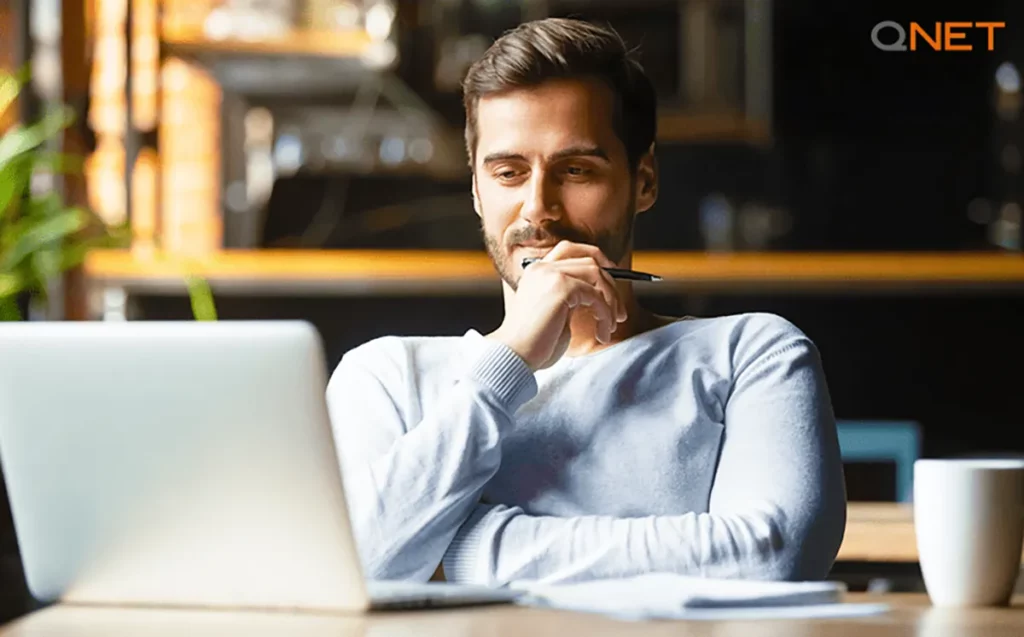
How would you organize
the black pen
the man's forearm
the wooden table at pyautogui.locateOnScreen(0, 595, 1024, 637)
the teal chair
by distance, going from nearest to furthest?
the wooden table at pyautogui.locateOnScreen(0, 595, 1024, 637)
the man's forearm
the black pen
the teal chair

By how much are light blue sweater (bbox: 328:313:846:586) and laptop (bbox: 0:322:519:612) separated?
0.22 metres

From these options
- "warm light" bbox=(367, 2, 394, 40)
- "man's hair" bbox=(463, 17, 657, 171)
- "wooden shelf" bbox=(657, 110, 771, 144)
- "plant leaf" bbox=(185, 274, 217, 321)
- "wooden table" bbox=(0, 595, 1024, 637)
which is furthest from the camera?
"wooden shelf" bbox=(657, 110, 771, 144)

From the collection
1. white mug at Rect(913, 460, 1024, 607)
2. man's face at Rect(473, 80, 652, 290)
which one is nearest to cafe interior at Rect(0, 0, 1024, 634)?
man's face at Rect(473, 80, 652, 290)

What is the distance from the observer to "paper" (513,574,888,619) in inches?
38.3

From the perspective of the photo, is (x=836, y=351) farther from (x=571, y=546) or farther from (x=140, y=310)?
(x=571, y=546)

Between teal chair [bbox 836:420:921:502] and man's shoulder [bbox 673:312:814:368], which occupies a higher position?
man's shoulder [bbox 673:312:814:368]

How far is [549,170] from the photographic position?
1562mm

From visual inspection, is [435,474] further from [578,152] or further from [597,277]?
[578,152]

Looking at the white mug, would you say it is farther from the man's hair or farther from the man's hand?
the man's hair

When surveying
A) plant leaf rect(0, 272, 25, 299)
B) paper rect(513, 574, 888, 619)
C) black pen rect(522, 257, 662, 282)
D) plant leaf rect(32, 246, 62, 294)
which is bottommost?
paper rect(513, 574, 888, 619)

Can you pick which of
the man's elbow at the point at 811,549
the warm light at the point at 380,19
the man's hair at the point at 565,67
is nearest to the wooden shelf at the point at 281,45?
the warm light at the point at 380,19

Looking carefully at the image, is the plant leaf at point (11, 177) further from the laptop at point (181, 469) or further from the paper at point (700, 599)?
the paper at point (700, 599)

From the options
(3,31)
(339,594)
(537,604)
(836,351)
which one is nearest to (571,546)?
(537,604)

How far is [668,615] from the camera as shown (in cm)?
97
